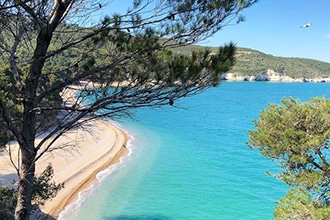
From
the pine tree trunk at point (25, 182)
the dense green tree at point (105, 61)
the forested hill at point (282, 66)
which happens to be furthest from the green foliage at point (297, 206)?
the forested hill at point (282, 66)

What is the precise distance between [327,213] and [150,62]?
20.1ft

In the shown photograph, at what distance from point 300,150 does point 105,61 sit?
7.05 metres

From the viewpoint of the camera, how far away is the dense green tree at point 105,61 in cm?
384

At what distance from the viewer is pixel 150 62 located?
4195 millimetres

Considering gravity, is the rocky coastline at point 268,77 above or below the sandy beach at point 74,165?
above

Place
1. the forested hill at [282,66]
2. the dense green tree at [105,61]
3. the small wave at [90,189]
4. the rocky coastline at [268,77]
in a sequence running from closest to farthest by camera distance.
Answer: the dense green tree at [105,61]
the small wave at [90,189]
the forested hill at [282,66]
the rocky coastline at [268,77]

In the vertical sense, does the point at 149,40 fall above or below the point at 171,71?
above

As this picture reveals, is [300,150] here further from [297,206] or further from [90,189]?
[90,189]

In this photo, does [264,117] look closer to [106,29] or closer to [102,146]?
[106,29]

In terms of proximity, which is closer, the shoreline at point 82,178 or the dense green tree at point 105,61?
the dense green tree at point 105,61

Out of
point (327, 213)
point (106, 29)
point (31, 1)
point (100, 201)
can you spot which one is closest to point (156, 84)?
point (106, 29)

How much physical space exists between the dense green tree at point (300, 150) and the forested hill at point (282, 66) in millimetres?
123998

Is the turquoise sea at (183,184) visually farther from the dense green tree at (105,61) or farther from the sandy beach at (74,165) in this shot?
the dense green tree at (105,61)

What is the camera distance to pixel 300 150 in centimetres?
928
